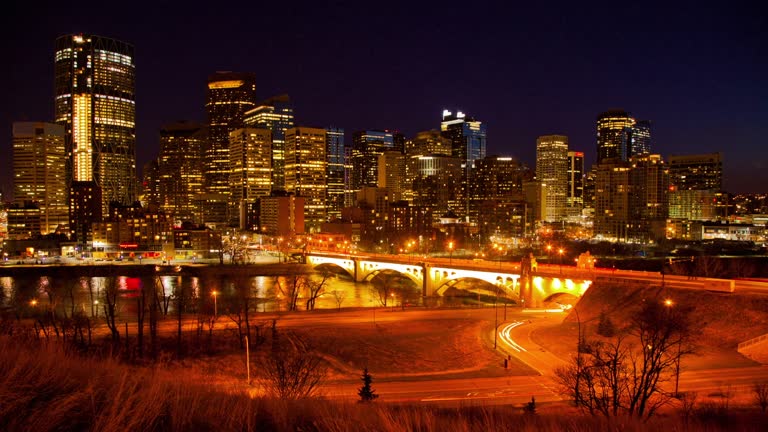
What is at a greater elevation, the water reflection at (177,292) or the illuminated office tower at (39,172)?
the illuminated office tower at (39,172)

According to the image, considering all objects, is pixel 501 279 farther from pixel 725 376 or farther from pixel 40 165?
pixel 40 165

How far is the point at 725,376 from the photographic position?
23.7 m

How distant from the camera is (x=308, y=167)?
189 meters

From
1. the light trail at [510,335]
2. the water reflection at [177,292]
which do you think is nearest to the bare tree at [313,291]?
the water reflection at [177,292]

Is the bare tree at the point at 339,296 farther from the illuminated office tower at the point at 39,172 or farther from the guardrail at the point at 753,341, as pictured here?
the illuminated office tower at the point at 39,172

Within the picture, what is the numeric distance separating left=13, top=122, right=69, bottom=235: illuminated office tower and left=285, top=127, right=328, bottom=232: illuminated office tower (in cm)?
6813

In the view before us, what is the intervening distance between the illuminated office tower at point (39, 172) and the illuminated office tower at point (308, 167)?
68.1m

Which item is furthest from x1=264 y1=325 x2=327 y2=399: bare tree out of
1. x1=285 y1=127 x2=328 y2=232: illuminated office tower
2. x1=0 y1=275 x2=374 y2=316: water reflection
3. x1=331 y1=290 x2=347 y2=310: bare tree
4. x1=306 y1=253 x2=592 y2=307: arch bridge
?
x1=285 y1=127 x2=328 y2=232: illuminated office tower

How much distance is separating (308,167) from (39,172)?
79.6m

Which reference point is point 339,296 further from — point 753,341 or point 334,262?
point 753,341

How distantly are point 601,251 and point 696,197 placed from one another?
3105 inches

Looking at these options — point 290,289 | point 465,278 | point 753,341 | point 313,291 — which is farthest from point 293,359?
point 290,289

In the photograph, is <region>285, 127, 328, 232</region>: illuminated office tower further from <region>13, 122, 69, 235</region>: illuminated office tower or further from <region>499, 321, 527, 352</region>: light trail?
<region>499, 321, 527, 352</region>: light trail

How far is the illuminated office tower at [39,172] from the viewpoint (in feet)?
527
